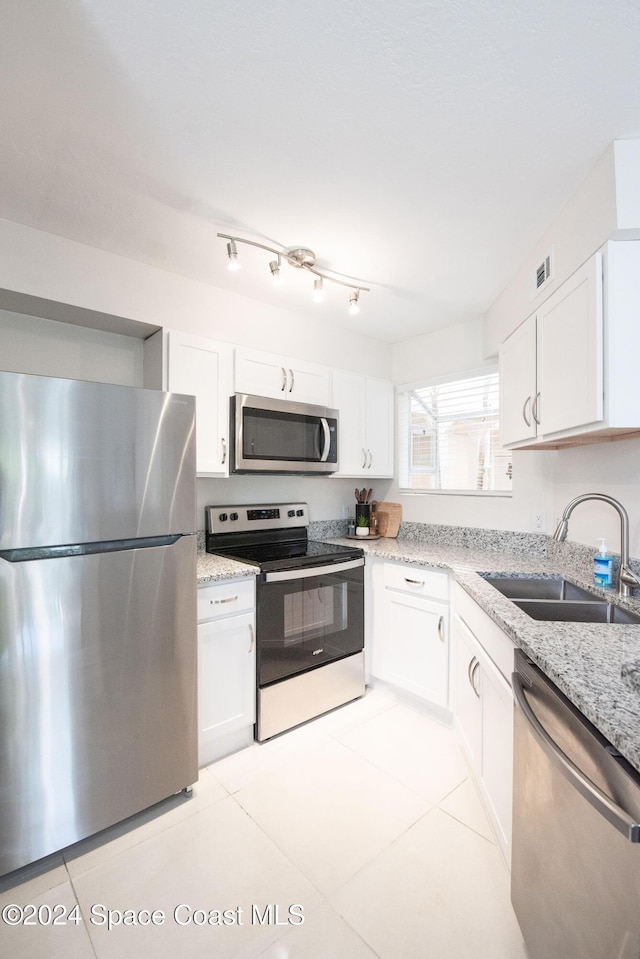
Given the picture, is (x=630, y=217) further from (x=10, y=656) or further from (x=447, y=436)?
(x=10, y=656)

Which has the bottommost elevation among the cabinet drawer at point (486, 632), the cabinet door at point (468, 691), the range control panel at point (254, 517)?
the cabinet door at point (468, 691)

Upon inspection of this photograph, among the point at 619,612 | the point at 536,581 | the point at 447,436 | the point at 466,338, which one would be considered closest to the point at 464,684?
the point at 536,581

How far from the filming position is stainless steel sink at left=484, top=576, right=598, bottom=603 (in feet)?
6.65

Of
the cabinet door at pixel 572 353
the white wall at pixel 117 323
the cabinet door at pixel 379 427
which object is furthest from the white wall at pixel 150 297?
the cabinet door at pixel 572 353

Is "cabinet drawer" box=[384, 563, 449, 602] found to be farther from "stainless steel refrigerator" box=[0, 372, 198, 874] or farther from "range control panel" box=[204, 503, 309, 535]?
"stainless steel refrigerator" box=[0, 372, 198, 874]

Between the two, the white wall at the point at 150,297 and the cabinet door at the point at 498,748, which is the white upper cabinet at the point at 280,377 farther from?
the cabinet door at the point at 498,748

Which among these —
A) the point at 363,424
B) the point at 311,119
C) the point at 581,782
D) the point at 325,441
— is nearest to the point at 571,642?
the point at 581,782

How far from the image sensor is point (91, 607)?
5.14 feet

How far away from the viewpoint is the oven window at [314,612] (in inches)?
91.9

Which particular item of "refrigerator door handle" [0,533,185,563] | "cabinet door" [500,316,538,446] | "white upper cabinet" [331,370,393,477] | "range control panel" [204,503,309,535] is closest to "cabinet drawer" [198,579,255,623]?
"refrigerator door handle" [0,533,185,563]

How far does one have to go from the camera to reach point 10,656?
1.41 meters

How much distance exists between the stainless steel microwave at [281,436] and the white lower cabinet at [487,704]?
1.15 m

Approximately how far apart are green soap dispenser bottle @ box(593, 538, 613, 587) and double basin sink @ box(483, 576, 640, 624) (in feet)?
0.25

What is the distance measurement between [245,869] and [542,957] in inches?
37.2
